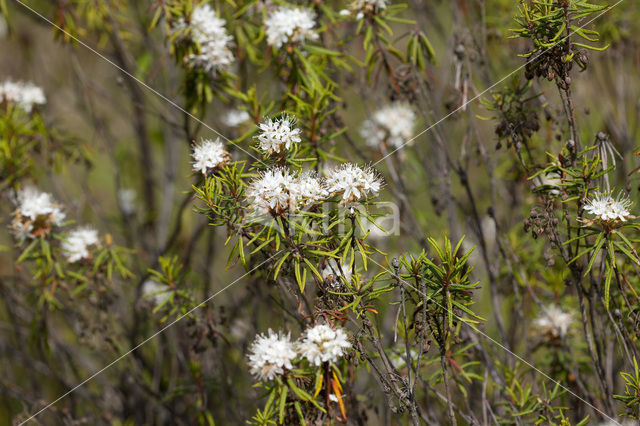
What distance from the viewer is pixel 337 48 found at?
140 inches

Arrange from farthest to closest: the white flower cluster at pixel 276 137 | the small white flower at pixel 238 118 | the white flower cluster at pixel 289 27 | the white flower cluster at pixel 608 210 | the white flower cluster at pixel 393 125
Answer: the white flower cluster at pixel 393 125 → the small white flower at pixel 238 118 → the white flower cluster at pixel 289 27 → the white flower cluster at pixel 276 137 → the white flower cluster at pixel 608 210

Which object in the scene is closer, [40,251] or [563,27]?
[563,27]

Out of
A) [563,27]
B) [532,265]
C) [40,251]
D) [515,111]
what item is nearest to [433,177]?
[532,265]

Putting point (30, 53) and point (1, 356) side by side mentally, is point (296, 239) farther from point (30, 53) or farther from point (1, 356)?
point (30, 53)

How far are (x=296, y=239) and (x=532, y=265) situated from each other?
1.91 m

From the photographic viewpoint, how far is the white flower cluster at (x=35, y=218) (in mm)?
2795

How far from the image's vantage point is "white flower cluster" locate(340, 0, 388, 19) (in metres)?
2.76

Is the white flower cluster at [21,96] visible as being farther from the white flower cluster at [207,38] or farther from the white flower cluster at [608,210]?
the white flower cluster at [608,210]

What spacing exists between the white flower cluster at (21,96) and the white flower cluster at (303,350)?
8.06ft

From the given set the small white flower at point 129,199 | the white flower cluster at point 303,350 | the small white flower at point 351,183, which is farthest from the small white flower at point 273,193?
the small white flower at point 129,199

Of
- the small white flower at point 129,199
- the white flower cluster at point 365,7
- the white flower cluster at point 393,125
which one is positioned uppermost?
the small white flower at point 129,199

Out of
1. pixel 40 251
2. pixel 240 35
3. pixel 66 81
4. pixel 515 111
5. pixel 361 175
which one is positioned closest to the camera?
pixel 361 175

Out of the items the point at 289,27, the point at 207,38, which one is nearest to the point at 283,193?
the point at 289,27

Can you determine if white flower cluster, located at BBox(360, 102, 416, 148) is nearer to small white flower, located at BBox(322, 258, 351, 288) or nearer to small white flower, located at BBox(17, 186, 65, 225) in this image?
small white flower, located at BBox(322, 258, 351, 288)
